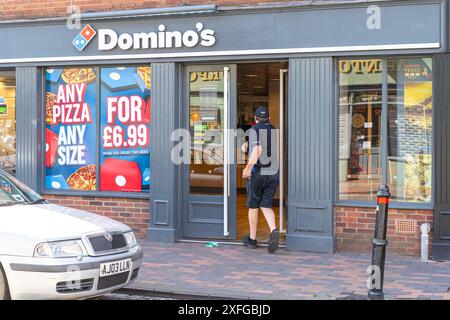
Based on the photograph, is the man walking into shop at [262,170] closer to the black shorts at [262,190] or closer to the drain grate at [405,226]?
the black shorts at [262,190]

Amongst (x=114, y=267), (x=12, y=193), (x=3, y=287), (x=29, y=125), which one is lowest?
(x=3, y=287)

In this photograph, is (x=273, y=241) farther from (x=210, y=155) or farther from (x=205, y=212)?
(x=210, y=155)

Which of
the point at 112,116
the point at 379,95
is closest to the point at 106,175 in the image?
the point at 112,116

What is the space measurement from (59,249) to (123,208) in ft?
16.1

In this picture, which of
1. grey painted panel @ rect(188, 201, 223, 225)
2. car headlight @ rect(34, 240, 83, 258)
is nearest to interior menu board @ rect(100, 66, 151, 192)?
grey painted panel @ rect(188, 201, 223, 225)

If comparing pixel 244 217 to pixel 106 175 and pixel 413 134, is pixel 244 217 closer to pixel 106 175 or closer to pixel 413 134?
pixel 106 175

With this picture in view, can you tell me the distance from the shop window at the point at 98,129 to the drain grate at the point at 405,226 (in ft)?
13.2

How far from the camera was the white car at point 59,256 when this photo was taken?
19.8ft

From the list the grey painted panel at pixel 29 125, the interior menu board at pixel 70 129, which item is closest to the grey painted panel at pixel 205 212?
the interior menu board at pixel 70 129

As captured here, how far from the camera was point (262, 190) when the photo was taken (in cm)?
995

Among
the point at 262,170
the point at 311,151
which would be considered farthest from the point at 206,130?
the point at 311,151

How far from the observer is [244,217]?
12594mm

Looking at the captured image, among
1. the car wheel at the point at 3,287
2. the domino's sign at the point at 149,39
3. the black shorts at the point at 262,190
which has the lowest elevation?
the car wheel at the point at 3,287
